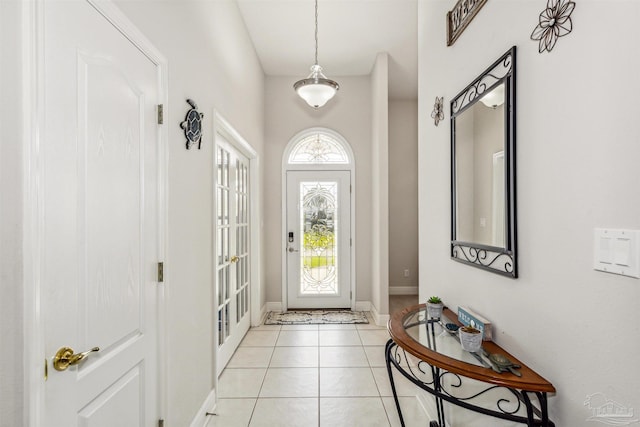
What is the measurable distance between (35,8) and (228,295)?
8.29 ft

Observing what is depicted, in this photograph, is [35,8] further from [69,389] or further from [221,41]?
[221,41]

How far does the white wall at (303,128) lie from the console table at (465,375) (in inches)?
104

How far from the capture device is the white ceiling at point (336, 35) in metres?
3.07

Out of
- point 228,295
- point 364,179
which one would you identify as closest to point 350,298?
point 364,179

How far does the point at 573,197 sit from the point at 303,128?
12.6 feet

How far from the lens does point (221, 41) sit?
250 cm

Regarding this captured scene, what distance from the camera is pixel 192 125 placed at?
1870mm

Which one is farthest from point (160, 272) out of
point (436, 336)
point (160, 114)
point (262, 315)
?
point (262, 315)

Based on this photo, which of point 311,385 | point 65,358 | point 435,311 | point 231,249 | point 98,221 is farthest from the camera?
point 231,249

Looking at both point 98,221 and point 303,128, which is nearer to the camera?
point 98,221

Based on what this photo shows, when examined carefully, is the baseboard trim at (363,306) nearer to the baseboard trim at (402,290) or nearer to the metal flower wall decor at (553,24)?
the baseboard trim at (402,290)

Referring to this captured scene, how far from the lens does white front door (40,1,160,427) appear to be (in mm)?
915

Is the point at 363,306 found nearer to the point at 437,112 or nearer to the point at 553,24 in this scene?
the point at 437,112

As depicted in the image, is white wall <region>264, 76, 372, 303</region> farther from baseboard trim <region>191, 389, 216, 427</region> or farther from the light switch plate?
the light switch plate
